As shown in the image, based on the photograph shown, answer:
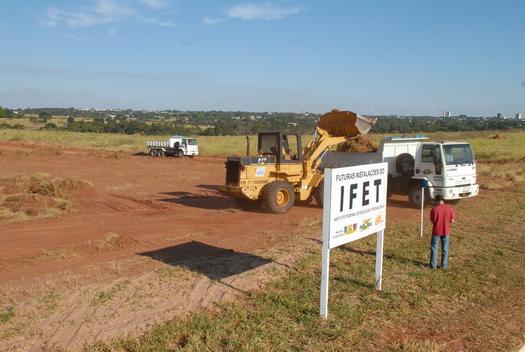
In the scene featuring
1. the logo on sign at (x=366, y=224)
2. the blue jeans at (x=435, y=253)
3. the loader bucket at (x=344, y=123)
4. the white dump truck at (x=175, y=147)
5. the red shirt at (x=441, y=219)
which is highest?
the loader bucket at (x=344, y=123)

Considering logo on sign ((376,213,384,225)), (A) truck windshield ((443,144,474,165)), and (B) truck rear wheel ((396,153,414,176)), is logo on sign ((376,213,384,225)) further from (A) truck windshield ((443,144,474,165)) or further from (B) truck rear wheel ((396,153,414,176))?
(B) truck rear wheel ((396,153,414,176))

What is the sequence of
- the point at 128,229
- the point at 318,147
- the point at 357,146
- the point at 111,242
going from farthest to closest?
the point at 357,146 → the point at 318,147 → the point at 128,229 → the point at 111,242

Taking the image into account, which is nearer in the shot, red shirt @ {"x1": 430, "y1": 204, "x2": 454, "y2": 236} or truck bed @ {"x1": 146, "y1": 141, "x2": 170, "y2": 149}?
red shirt @ {"x1": 430, "y1": 204, "x2": 454, "y2": 236}

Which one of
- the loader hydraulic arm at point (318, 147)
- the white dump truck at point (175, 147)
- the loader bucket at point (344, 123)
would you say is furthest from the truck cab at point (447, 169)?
the white dump truck at point (175, 147)

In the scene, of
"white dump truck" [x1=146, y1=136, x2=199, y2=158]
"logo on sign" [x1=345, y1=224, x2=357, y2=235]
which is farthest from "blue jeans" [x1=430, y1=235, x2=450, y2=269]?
"white dump truck" [x1=146, y1=136, x2=199, y2=158]

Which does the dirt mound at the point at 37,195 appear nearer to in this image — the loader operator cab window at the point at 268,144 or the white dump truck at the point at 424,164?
the loader operator cab window at the point at 268,144

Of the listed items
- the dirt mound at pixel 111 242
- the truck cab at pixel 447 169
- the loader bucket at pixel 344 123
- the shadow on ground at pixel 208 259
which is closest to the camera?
the shadow on ground at pixel 208 259

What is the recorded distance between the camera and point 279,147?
15461 millimetres

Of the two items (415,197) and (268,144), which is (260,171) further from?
(415,197)

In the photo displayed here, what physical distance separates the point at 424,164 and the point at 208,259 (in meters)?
9.66

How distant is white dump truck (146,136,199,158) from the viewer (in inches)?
1709

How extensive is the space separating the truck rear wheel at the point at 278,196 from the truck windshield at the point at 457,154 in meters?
5.03

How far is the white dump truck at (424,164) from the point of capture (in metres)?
16.2

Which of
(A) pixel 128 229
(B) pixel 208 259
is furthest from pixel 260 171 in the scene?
(B) pixel 208 259
